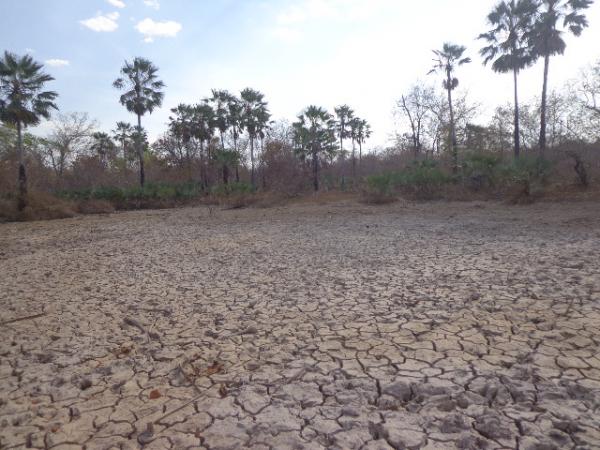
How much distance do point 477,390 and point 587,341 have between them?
1.28 meters

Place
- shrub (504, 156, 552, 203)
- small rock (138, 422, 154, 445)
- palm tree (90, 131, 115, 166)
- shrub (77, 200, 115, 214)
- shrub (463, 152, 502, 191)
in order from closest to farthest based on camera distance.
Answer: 1. small rock (138, 422, 154, 445)
2. shrub (504, 156, 552, 203)
3. shrub (463, 152, 502, 191)
4. shrub (77, 200, 115, 214)
5. palm tree (90, 131, 115, 166)

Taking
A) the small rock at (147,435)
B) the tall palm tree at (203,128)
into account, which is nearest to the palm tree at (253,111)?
the tall palm tree at (203,128)

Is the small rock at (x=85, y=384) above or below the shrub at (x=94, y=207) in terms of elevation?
below

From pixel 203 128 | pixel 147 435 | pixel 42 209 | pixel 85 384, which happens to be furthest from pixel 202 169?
pixel 147 435

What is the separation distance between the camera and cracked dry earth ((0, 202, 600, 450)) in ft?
7.18

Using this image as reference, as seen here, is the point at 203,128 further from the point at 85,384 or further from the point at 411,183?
the point at 85,384

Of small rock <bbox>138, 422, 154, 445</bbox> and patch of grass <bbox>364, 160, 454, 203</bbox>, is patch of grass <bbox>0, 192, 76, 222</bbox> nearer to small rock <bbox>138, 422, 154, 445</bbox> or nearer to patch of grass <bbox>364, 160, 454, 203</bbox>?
patch of grass <bbox>364, 160, 454, 203</bbox>

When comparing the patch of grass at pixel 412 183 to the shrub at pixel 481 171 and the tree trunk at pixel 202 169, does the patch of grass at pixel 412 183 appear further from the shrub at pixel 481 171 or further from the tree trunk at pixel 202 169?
the tree trunk at pixel 202 169

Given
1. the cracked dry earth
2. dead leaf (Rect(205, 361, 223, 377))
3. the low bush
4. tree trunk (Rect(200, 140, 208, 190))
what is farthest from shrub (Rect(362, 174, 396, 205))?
dead leaf (Rect(205, 361, 223, 377))

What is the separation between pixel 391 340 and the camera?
329 centimetres

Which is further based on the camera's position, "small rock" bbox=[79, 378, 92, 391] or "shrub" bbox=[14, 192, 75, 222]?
"shrub" bbox=[14, 192, 75, 222]

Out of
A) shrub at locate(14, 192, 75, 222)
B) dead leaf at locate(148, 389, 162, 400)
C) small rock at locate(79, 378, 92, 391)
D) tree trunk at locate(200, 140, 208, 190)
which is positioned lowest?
dead leaf at locate(148, 389, 162, 400)

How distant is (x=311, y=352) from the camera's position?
3.16 metres

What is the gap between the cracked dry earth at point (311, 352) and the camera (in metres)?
2.19
